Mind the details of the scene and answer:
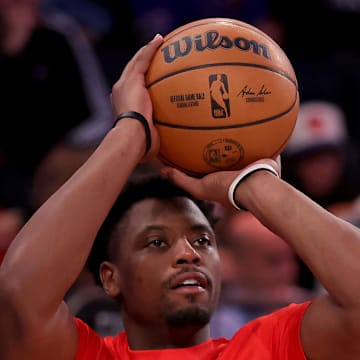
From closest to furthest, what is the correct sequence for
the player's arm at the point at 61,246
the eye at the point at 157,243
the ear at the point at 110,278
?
1. the player's arm at the point at 61,246
2. the eye at the point at 157,243
3. the ear at the point at 110,278

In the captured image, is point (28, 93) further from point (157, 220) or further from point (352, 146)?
point (157, 220)

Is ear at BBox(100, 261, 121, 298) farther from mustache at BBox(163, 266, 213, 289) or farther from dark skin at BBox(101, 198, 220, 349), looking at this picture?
mustache at BBox(163, 266, 213, 289)

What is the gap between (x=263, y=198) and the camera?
3318 millimetres

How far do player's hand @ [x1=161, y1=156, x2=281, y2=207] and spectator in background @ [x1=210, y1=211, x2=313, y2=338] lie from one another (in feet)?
5.56

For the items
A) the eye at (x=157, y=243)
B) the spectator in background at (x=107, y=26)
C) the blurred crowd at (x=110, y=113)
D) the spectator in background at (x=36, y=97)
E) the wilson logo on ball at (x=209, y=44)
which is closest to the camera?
the wilson logo on ball at (x=209, y=44)

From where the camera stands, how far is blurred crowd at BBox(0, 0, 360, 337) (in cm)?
536

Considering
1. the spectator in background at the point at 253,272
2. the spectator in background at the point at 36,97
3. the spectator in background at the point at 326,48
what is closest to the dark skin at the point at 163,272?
the spectator in background at the point at 253,272

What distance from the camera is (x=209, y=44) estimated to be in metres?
3.31

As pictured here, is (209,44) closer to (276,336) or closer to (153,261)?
(153,261)

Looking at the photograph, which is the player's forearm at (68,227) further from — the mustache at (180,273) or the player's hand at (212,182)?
the mustache at (180,273)

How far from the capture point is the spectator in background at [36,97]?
616cm

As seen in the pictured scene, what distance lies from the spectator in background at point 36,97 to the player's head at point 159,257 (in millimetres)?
2383

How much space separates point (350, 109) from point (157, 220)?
12.4ft

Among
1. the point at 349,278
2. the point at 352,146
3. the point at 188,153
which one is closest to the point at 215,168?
the point at 188,153
